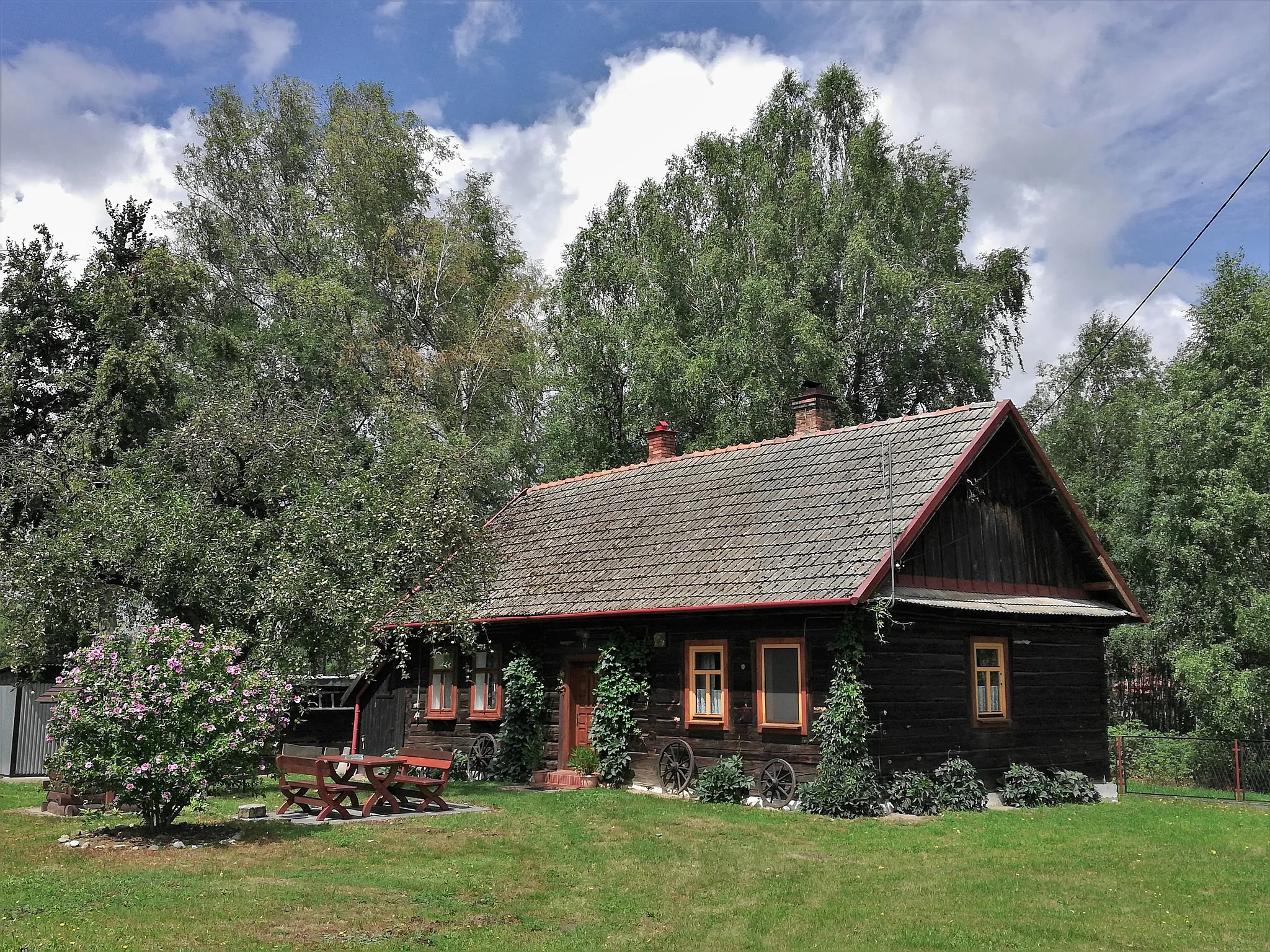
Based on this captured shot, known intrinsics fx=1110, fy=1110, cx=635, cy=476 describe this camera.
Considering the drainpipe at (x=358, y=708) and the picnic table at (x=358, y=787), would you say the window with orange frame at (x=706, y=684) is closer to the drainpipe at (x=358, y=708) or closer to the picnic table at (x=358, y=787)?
the picnic table at (x=358, y=787)

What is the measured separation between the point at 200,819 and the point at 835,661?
9.07 meters

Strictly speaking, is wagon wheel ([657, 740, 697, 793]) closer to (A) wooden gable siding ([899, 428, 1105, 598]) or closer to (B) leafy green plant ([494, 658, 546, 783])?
(B) leafy green plant ([494, 658, 546, 783])

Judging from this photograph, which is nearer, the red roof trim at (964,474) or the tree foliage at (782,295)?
the red roof trim at (964,474)

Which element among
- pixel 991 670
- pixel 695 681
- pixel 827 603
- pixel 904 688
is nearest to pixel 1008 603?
pixel 991 670

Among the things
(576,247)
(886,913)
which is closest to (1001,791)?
(886,913)

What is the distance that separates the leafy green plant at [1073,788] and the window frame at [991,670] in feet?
4.16

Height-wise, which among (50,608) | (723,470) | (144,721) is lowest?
(144,721)

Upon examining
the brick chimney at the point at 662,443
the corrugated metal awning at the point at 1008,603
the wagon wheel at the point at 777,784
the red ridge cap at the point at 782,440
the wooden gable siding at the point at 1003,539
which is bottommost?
the wagon wheel at the point at 777,784

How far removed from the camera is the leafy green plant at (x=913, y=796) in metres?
16.4

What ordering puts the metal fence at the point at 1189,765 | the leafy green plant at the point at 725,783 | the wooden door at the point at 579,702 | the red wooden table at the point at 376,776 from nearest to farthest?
the red wooden table at the point at 376,776 → the leafy green plant at the point at 725,783 → the wooden door at the point at 579,702 → the metal fence at the point at 1189,765

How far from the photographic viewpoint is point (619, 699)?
19.5 meters

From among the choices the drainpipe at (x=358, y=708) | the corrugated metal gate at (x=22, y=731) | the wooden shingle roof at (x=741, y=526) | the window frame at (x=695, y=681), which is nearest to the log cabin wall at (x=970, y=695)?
the wooden shingle roof at (x=741, y=526)

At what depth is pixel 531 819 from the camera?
1515 centimetres

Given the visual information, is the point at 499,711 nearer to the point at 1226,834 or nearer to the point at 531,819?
the point at 531,819
